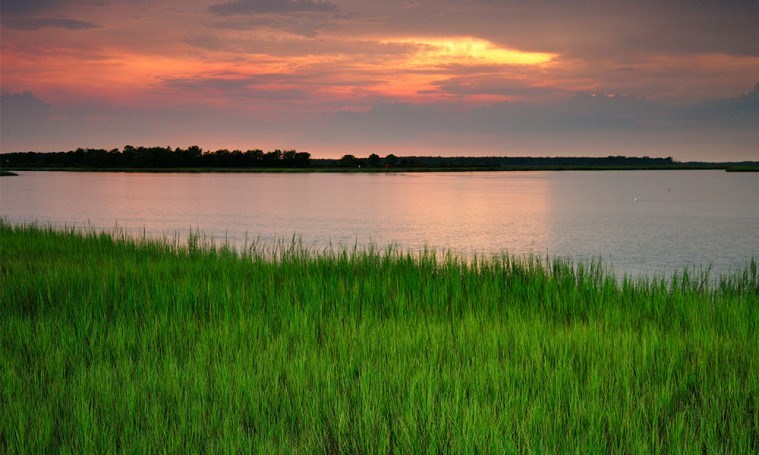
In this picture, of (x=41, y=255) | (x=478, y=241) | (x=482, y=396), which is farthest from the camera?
(x=478, y=241)

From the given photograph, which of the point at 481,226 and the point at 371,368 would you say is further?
the point at 481,226

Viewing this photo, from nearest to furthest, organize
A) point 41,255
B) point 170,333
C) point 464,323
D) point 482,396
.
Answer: point 482,396
point 170,333
point 464,323
point 41,255

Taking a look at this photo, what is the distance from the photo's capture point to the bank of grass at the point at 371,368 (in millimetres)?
4477

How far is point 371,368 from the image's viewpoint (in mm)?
5789

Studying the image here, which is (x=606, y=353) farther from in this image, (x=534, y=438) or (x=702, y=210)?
(x=702, y=210)

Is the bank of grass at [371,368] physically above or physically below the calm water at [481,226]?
above

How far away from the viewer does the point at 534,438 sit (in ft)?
14.1

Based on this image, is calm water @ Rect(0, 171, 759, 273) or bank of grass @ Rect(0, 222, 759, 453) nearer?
bank of grass @ Rect(0, 222, 759, 453)

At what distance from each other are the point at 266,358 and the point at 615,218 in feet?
122

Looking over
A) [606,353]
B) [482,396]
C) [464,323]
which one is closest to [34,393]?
[482,396]

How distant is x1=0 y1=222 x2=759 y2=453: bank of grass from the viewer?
448 cm

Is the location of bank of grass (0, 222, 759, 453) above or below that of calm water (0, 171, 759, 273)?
above

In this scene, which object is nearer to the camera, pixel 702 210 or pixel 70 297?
pixel 70 297

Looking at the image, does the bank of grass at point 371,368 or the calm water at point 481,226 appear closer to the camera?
the bank of grass at point 371,368
